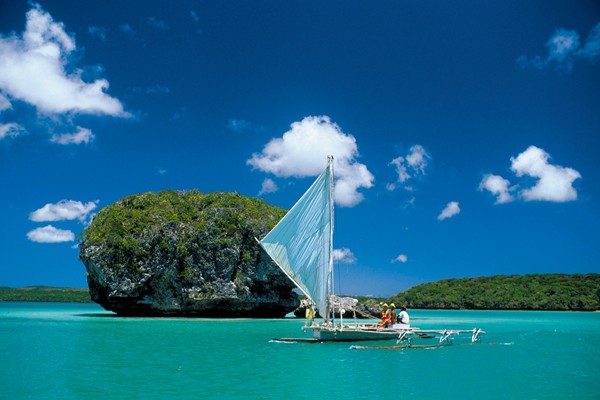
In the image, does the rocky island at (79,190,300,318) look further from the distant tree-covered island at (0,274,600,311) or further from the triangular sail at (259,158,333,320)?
the distant tree-covered island at (0,274,600,311)

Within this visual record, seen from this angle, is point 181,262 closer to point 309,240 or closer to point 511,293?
point 309,240

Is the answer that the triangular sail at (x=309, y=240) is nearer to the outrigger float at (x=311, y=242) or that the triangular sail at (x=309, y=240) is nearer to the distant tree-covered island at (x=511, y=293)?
the outrigger float at (x=311, y=242)

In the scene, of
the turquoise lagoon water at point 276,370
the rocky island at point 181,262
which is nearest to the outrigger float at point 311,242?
the turquoise lagoon water at point 276,370

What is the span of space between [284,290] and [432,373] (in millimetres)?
33719

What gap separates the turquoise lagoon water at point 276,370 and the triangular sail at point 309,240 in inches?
124

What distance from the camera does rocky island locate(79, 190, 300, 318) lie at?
150ft

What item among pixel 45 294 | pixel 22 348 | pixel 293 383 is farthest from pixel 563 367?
pixel 45 294

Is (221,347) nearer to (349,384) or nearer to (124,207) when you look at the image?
(349,384)

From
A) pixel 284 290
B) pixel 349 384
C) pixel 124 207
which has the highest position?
pixel 124 207

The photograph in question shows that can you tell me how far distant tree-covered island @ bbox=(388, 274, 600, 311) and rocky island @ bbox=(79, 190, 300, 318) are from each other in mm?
68357

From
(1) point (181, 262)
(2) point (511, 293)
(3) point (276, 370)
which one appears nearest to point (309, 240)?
(3) point (276, 370)

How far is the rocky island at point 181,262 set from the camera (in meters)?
45.8

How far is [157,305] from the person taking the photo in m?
47.1

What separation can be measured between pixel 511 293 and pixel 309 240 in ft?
313
